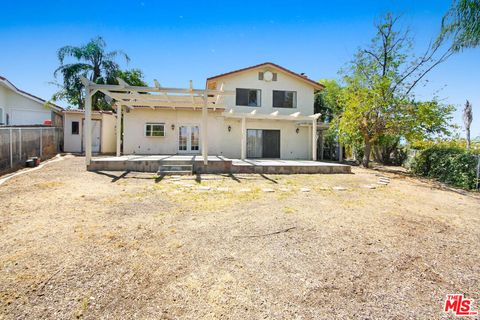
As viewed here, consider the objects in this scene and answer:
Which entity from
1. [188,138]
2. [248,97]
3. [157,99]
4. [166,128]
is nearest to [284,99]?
[248,97]

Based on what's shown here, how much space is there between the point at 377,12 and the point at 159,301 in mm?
19801

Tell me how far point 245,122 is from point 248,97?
216cm

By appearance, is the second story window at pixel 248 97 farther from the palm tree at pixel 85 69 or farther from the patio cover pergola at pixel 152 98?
the palm tree at pixel 85 69

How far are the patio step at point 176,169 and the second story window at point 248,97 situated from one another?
7.15 metres

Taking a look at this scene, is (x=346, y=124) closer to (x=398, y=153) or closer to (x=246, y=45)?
(x=398, y=153)

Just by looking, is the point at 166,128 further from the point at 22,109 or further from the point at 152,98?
the point at 22,109

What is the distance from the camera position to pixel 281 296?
2.33 m

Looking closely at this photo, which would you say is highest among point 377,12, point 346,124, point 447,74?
point 377,12

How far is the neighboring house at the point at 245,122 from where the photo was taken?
14016 millimetres

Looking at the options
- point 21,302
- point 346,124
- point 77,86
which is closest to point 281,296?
point 21,302

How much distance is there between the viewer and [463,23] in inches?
403

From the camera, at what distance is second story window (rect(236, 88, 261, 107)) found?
15297mm

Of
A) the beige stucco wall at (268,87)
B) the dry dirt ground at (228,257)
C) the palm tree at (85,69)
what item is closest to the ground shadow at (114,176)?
the dry dirt ground at (228,257)

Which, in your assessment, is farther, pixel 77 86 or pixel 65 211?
pixel 77 86
